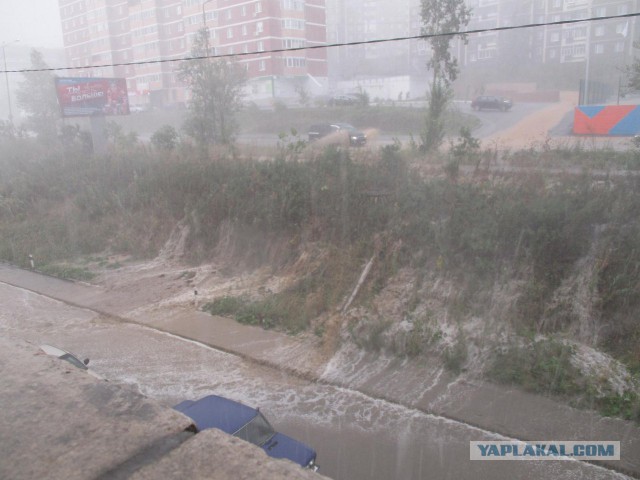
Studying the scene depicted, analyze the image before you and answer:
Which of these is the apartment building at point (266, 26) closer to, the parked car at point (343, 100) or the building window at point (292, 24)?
the building window at point (292, 24)

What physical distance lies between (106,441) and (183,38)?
28270 millimetres

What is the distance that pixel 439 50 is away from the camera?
17.9m

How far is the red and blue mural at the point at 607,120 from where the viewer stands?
18219 mm

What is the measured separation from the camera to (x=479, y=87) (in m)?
29.1

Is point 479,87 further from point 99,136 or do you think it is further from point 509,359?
point 509,359

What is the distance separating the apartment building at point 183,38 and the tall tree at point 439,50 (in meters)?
10.1

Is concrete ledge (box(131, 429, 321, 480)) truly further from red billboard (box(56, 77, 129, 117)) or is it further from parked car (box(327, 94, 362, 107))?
parked car (box(327, 94, 362, 107))

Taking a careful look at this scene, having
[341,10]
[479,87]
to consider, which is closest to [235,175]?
[341,10]

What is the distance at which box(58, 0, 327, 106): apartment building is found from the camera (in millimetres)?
26625

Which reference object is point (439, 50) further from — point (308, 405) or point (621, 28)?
point (308, 405)

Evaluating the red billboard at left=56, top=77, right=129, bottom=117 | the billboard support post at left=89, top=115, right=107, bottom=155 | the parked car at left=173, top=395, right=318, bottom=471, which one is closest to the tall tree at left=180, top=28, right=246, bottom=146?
the billboard support post at left=89, top=115, right=107, bottom=155

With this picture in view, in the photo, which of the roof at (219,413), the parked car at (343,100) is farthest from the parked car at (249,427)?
the parked car at (343,100)

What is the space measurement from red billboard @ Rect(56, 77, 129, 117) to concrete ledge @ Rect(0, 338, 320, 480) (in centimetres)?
2448

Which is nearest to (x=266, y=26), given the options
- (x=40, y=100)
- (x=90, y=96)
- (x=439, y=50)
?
(x=90, y=96)
